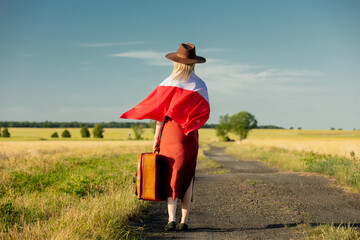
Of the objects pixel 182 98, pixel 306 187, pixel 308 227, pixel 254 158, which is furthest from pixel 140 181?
pixel 254 158

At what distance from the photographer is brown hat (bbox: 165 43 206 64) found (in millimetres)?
4820

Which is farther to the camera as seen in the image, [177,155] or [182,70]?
[182,70]

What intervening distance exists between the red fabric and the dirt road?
62.0 inches

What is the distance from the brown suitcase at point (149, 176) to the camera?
4637mm

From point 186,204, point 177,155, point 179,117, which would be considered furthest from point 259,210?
point 179,117

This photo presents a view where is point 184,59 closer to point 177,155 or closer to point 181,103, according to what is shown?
point 181,103

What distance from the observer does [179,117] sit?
467 centimetres

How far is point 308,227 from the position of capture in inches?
195

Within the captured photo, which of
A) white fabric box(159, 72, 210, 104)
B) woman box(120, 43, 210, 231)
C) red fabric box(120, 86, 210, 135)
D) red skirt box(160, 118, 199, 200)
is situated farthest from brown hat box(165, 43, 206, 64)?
red skirt box(160, 118, 199, 200)

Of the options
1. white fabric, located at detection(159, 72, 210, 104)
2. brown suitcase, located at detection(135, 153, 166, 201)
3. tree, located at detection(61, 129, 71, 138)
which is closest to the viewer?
brown suitcase, located at detection(135, 153, 166, 201)

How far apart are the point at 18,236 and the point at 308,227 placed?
12.8ft

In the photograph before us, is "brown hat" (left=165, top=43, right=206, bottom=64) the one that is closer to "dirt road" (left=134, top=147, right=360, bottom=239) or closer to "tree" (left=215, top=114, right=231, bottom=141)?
"dirt road" (left=134, top=147, right=360, bottom=239)

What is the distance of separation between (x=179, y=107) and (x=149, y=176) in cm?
105

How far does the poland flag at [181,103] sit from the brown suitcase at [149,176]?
0.57 m
